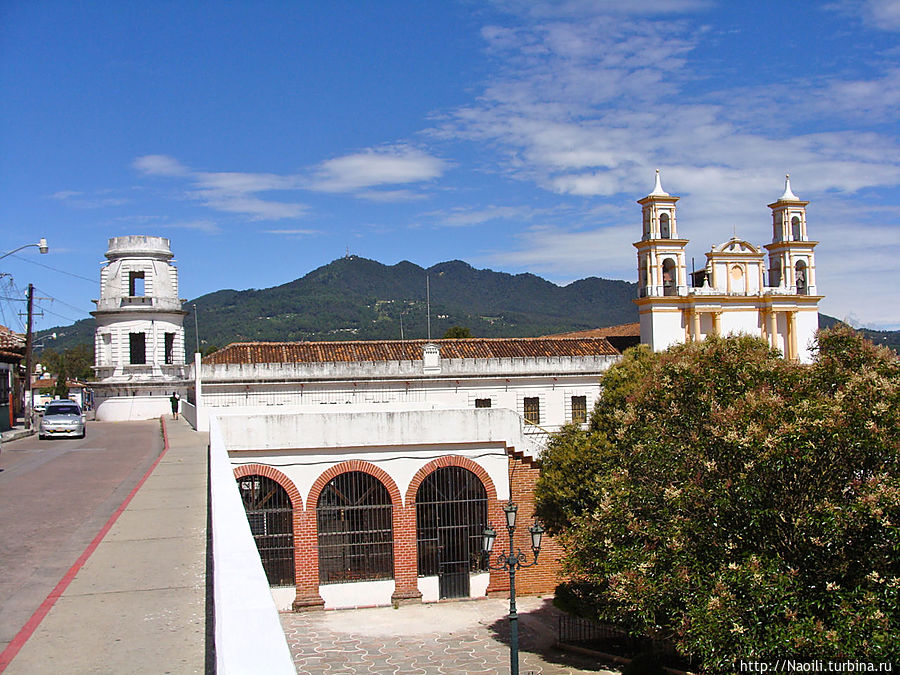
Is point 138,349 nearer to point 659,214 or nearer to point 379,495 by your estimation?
point 379,495

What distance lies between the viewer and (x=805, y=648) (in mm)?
8602

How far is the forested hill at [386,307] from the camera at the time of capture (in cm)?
14000

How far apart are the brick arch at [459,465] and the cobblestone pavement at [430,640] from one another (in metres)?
2.67

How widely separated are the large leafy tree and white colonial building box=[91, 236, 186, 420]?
69.8 feet

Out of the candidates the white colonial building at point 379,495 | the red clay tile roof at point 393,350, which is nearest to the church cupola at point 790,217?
the red clay tile roof at point 393,350

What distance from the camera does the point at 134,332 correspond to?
2975 cm

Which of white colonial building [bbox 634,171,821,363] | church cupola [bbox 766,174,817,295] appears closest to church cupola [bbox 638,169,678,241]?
white colonial building [bbox 634,171,821,363]

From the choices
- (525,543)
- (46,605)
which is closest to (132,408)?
(525,543)

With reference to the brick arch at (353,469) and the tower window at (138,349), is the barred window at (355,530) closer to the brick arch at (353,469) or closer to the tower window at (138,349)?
the brick arch at (353,469)

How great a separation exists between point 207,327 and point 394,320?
3496 centimetres

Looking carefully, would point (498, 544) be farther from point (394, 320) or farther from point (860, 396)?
point (394, 320)

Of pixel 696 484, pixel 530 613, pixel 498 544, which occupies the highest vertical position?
pixel 696 484

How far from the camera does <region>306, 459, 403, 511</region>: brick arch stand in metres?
19.0

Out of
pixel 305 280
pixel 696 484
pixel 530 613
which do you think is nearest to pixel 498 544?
pixel 530 613
